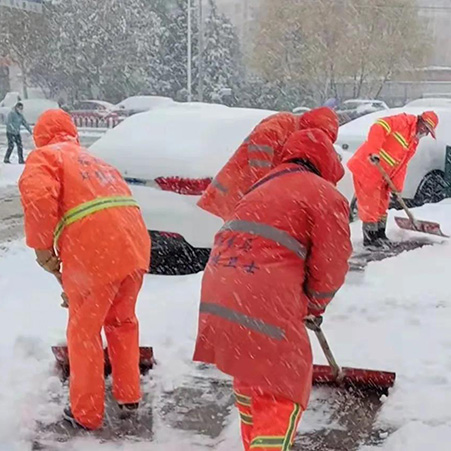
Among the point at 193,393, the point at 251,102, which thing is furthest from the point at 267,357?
the point at 251,102

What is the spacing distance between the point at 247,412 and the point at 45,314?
2.82 m

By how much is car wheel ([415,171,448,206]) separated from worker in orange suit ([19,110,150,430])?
22.2 feet

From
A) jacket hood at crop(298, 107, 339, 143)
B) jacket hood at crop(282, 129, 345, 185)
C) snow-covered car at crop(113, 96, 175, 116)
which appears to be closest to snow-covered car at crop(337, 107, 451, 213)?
jacket hood at crop(298, 107, 339, 143)

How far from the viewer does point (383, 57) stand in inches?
1259

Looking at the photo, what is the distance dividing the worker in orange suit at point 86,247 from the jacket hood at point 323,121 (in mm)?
933

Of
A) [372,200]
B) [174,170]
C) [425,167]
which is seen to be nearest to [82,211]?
[174,170]

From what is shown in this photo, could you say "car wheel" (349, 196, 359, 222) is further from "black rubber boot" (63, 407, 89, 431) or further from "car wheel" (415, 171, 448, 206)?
"black rubber boot" (63, 407, 89, 431)

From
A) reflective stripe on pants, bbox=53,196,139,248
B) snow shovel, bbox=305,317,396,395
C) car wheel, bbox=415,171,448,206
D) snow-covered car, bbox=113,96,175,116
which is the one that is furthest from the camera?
snow-covered car, bbox=113,96,175,116

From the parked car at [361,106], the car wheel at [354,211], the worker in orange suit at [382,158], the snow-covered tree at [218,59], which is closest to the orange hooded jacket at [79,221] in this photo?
the worker in orange suit at [382,158]

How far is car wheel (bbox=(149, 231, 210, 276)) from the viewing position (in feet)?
20.4

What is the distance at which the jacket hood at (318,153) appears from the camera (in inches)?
109

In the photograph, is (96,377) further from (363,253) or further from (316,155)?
(363,253)

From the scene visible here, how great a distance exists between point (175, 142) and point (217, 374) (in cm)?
249

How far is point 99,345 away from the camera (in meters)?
3.45
